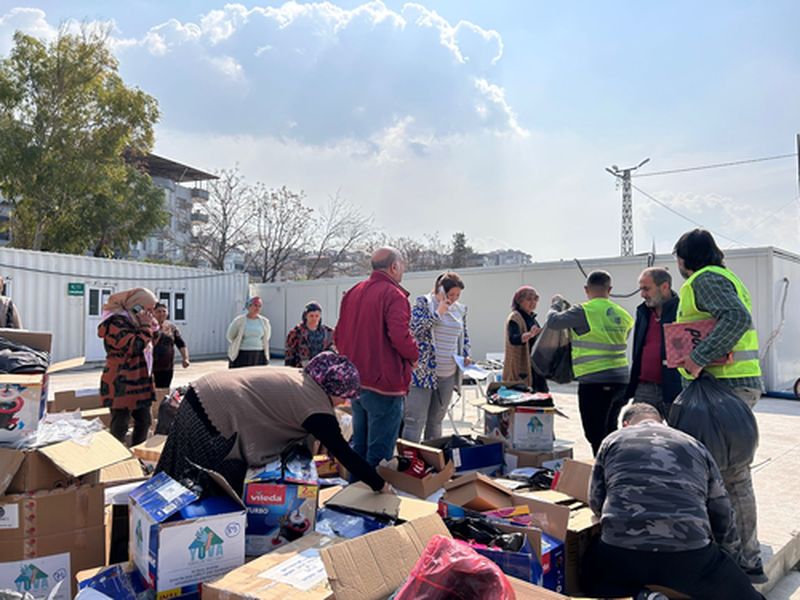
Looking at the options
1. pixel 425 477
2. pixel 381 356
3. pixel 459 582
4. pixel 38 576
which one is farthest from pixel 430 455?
pixel 38 576

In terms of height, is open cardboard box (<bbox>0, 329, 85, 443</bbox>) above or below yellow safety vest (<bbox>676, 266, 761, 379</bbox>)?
below

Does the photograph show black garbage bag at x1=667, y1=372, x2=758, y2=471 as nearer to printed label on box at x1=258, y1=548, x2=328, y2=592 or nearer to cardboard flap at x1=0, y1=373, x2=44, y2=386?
printed label on box at x1=258, y1=548, x2=328, y2=592

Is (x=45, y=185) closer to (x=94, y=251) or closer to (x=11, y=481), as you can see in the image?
(x=94, y=251)

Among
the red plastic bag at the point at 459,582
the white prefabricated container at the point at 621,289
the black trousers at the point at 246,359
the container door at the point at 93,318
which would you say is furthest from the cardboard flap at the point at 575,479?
the container door at the point at 93,318

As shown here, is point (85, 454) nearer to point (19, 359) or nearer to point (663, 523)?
point (19, 359)

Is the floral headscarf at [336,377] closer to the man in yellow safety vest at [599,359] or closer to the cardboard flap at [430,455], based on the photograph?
the cardboard flap at [430,455]

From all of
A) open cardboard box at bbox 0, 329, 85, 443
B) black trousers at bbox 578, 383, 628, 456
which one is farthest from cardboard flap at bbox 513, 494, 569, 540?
open cardboard box at bbox 0, 329, 85, 443

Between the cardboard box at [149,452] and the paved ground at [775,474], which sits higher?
the cardboard box at [149,452]

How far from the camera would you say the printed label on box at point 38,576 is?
1.98 m

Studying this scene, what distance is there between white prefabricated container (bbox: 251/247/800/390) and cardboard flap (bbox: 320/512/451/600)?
29.5 feet

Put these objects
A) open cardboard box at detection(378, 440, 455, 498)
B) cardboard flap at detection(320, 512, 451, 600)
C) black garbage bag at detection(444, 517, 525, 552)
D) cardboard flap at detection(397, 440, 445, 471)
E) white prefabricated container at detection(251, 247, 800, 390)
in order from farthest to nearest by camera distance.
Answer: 1. white prefabricated container at detection(251, 247, 800, 390)
2. cardboard flap at detection(397, 440, 445, 471)
3. open cardboard box at detection(378, 440, 455, 498)
4. black garbage bag at detection(444, 517, 525, 552)
5. cardboard flap at detection(320, 512, 451, 600)

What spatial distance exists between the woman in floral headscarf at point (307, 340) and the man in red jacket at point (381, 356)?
2.23m

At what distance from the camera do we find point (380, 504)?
2219mm

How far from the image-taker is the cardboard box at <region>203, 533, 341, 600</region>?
159 cm
